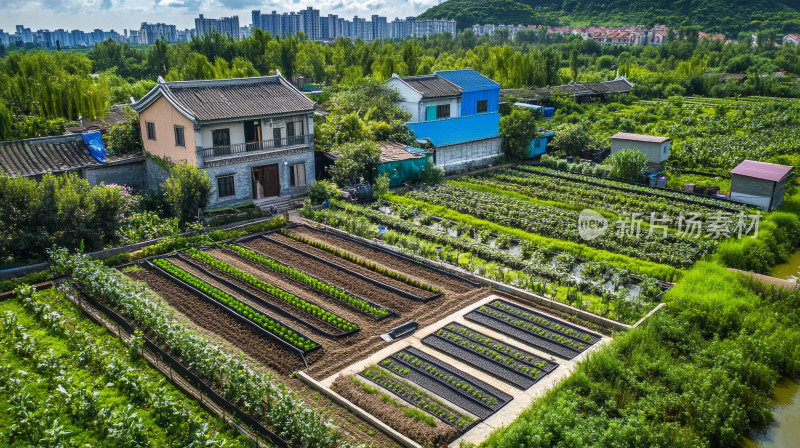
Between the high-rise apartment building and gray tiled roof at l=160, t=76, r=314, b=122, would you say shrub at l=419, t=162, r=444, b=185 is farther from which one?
the high-rise apartment building

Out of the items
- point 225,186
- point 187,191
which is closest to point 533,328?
point 187,191

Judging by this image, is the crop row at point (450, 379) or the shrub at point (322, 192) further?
the shrub at point (322, 192)

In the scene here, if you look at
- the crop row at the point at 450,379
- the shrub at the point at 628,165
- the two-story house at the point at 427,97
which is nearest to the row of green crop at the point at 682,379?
the crop row at the point at 450,379

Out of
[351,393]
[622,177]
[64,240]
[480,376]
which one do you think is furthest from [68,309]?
[622,177]

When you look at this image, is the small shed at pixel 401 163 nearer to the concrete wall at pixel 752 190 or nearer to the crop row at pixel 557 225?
the crop row at pixel 557 225

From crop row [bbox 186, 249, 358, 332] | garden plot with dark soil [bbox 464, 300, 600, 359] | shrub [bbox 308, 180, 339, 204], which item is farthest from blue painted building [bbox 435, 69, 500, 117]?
garden plot with dark soil [bbox 464, 300, 600, 359]

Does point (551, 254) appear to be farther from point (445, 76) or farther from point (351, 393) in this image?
point (445, 76)
